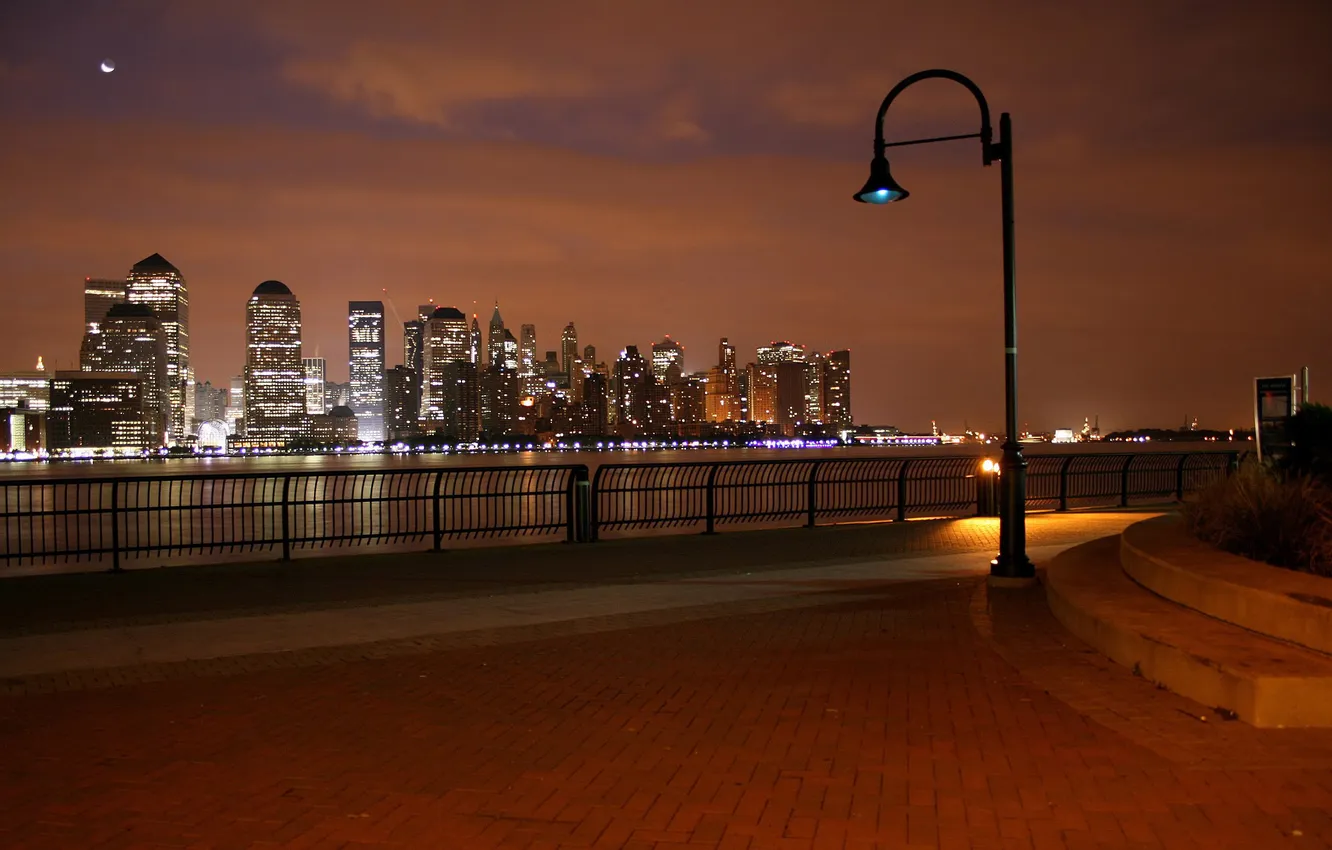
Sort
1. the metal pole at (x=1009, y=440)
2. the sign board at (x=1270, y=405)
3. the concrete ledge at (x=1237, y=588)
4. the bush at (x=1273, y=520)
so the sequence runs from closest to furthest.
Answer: the concrete ledge at (x=1237, y=588) < the bush at (x=1273, y=520) < the metal pole at (x=1009, y=440) < the sign board at (x=1270, y=405)

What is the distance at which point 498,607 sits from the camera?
1123 centimetres

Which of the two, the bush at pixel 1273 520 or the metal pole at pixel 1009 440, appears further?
the metal pole at pixel 1009 440

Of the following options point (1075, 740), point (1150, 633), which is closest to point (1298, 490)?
point (1150, 633)

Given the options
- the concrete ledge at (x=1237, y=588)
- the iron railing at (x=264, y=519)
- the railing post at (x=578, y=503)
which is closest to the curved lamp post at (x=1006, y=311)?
the concrete ledge at (x=1237, y=588)

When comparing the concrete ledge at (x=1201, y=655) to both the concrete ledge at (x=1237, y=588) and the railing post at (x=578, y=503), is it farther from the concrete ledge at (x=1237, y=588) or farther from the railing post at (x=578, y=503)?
the railing post at (x=578, y=503)

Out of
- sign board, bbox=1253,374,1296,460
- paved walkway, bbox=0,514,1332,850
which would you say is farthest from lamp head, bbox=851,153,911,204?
sign board, bbox=1253,374,1296,460

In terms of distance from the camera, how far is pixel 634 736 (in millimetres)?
6477

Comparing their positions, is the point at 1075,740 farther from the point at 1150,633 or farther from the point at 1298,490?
the point at 1298,490

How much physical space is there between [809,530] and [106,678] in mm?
13004

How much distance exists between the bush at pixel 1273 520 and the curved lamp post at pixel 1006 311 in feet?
6.45

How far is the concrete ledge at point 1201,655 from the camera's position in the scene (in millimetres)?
6285

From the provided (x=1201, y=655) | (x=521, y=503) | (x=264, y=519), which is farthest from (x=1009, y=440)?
(x=264, y=519)

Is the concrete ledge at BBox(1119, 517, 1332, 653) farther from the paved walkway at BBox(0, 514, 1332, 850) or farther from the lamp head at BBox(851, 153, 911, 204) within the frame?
the lamp head at BBox(851, 153, 911, 204)

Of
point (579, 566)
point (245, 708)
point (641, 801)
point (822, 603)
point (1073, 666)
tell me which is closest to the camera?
point (641, 801)
